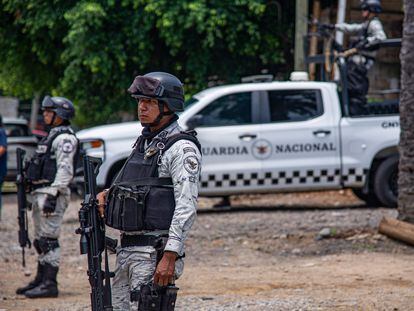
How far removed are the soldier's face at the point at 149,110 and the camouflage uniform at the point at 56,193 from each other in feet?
9.45

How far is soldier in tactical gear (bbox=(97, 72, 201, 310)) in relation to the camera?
4953 mm

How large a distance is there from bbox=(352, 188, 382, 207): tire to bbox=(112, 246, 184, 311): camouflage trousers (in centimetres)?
837

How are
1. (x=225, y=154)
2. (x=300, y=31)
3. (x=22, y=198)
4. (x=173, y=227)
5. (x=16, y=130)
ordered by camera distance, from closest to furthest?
(x=173, y=227), (x=22, y=198), (x=225, y=154), (x=300, y=31), (x=16, y=130)

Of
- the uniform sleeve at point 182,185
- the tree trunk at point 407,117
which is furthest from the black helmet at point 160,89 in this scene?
the tree trunk at point 407,117

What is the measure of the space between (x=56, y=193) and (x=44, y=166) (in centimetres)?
25

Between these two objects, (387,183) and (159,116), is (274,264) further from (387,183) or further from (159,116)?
(159,116)

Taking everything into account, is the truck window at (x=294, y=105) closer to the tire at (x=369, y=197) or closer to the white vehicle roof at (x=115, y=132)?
the tire at (x=369, y=197)

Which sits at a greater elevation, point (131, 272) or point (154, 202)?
point (154, 202)

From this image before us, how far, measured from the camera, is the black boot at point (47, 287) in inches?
316

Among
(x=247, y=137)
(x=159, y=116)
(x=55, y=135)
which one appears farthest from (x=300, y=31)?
(x=159, y=116)

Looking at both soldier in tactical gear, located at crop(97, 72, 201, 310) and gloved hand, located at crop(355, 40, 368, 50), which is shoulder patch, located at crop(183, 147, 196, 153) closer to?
soldier in tactical gear, located at crop(97, 72, 201, 310)

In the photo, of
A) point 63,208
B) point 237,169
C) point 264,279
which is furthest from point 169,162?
point 237,169

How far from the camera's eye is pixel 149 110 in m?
5.16

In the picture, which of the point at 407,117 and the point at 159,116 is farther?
the point at 407,117
